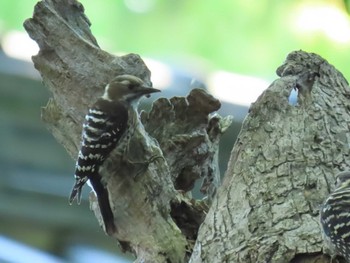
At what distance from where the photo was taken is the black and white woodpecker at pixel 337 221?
2455 mm

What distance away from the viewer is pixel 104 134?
3.07m

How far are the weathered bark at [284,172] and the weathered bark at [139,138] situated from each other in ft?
0.62

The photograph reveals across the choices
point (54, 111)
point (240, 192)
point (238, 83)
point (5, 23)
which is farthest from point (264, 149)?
point (5, 23)

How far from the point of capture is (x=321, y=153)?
9.62 feet

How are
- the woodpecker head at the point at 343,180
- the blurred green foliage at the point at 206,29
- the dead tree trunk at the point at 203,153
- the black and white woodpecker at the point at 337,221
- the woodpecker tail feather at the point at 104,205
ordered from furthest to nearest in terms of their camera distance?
the blurred green foliage at the point at 206,29 → the woodpecker tail feather at the point at 104,205 → the dead tree trunk at the point at 203,153 → the woodpecker head at the point at 343,180 → the black and white woodpecker at the point at 337,221

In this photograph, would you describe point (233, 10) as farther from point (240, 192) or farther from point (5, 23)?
point (240, 192)

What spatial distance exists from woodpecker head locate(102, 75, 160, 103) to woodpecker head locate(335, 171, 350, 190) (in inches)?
27.7

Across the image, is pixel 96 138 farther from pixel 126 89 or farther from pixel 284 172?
pixel 284 172

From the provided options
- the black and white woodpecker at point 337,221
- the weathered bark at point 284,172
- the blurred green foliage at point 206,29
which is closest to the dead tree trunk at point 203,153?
the weathered bark at point 284,172

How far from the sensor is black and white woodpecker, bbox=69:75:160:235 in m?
2.97

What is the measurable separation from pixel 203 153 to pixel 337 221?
0.84 metres

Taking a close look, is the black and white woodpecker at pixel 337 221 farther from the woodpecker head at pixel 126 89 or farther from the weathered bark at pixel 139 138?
the woodpecker head at pixel 126 89

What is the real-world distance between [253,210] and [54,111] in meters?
0.80

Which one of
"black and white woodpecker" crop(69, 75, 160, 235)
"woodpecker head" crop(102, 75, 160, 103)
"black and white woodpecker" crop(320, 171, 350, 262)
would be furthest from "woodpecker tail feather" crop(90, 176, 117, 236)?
"black and white woodpecker" crop(320, 171, 350, 262)
